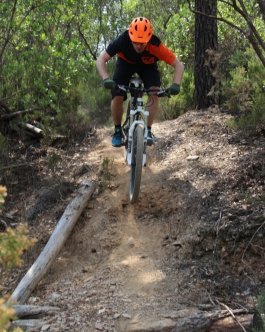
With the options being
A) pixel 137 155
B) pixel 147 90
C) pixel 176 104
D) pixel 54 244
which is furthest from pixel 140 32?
pixel 176 104

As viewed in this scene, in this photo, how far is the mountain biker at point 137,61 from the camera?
5746mm

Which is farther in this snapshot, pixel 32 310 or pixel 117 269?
pixel 117 269

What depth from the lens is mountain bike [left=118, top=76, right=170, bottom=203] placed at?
578cm

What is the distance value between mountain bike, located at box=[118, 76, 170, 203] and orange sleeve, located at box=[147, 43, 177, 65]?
35 cm

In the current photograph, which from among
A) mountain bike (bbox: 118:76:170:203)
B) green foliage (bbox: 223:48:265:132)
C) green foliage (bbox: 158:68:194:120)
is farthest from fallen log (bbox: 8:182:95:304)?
green foliage (bbox: 158:68:194:120)

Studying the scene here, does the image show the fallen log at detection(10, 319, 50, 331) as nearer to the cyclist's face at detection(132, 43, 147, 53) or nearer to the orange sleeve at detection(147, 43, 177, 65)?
the cyclist's face at detection(132, 43, 147, 53)

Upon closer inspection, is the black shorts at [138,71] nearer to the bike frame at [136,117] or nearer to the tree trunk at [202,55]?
the bike frame at [136,117]

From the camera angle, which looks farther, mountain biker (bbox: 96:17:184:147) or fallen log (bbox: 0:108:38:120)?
fallen log (bbox: 0:108:38:120)

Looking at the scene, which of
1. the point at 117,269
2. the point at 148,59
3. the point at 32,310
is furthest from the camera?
the point at 148,59

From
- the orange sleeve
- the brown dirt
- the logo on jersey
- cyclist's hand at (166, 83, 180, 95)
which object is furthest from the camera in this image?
the logo on jersey

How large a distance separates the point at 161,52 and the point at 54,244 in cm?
247

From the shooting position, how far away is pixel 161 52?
6160 millimetres

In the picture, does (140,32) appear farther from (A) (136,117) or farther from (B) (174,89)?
(A) (136,117)

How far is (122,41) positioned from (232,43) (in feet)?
4.14
